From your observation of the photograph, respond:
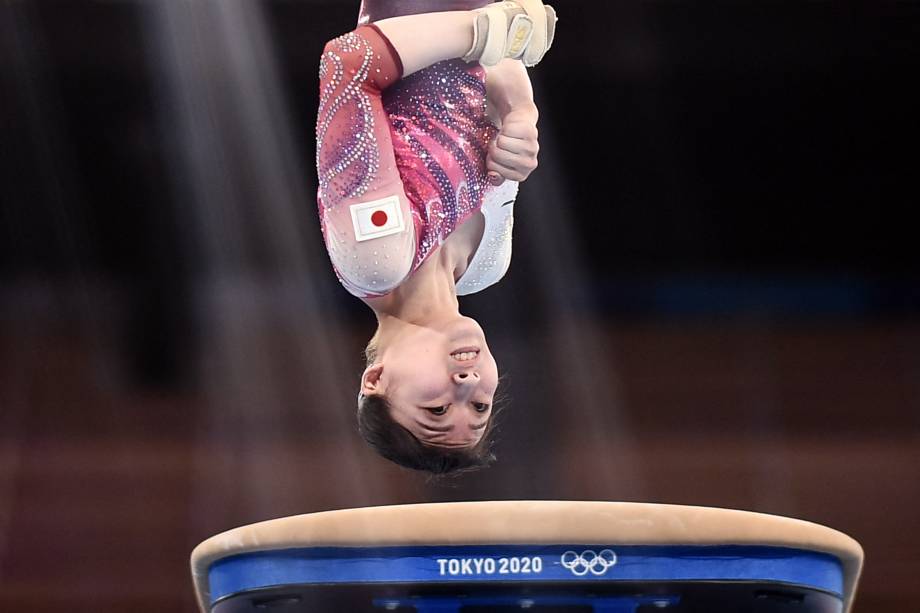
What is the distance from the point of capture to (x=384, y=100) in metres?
1.99

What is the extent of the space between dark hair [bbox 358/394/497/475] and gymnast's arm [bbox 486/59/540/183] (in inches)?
18.3

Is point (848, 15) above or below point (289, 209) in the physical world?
above

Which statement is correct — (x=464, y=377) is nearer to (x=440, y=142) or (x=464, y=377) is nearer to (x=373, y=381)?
(x=373, y=381)

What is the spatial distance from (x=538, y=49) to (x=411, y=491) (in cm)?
261

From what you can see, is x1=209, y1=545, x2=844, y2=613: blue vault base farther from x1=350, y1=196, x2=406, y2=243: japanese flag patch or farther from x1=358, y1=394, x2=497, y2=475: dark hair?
x1=350, y1=196, x2=406, y2=243: japanese flag patch

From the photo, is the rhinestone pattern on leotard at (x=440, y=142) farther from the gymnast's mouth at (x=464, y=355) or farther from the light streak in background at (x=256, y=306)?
the light streak in background at (x=256, y=306)

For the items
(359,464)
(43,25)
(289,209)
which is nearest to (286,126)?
(289,209)

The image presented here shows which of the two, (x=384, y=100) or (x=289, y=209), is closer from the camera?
(x=384, y=100)

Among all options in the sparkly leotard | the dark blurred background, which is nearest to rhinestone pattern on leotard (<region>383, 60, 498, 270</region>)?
the sparkly leotard

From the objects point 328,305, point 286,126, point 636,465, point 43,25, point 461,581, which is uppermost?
point 43,25

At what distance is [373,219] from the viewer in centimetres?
182

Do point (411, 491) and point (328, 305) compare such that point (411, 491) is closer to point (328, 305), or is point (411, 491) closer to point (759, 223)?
point (328, 305)

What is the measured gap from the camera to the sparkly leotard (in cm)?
181

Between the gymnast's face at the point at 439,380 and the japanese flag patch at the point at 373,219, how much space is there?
0.76 ft
